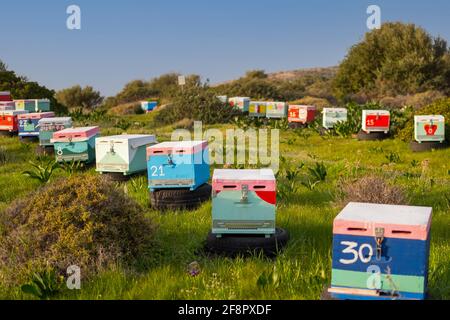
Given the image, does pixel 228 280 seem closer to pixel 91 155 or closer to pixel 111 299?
pixel 111 299

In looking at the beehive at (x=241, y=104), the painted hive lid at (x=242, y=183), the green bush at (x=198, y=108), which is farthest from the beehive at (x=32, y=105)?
the painted hive lid at (x=242, y=183)

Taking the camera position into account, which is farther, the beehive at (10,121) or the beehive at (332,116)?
the beehive at (332,116)

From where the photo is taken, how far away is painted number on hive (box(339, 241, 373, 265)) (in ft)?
16.3

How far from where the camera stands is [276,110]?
31.2m

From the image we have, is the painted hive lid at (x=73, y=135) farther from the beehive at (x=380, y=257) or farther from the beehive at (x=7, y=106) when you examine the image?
the beehive at (x=7, y=106)

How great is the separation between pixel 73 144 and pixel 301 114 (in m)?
15.9

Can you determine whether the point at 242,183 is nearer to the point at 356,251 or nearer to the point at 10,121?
the point at 356,251

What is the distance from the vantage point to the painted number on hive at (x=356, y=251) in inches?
196

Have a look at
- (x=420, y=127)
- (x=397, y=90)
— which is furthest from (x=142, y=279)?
(x=397, y=90)

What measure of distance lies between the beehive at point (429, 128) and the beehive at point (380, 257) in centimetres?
1485

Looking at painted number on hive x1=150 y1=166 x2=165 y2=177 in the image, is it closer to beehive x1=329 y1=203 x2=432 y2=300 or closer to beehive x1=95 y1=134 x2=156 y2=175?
beehive x1=95 y1=134 x2=156 y2=175

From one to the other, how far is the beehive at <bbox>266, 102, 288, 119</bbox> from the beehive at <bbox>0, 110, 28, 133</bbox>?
46.5 ft

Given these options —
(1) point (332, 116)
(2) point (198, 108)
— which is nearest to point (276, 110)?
(2) point (198, 108)
